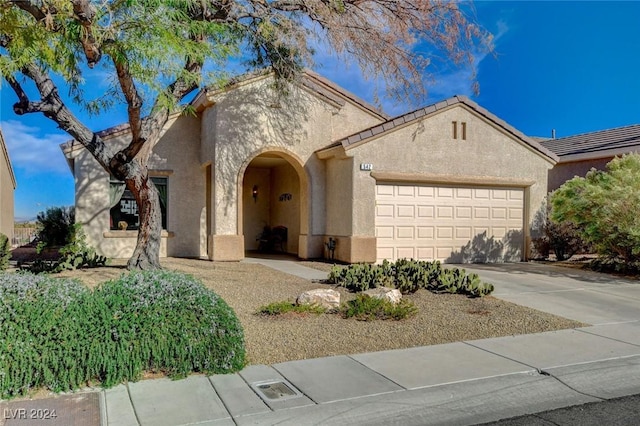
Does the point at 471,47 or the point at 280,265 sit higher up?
the point at 471,47

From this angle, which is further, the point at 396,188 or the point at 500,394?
the point at 396,188

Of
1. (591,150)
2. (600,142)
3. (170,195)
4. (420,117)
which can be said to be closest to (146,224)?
(170,195)

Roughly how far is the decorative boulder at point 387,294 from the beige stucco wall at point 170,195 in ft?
27.5

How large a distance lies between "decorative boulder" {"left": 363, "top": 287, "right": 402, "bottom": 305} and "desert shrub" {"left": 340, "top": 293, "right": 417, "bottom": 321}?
272mm

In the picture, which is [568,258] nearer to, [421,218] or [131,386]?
[421,218]

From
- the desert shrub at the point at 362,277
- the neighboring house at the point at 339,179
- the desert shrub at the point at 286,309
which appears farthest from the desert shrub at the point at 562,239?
the desert shrub at the point at 286,309

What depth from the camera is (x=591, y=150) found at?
19562mm

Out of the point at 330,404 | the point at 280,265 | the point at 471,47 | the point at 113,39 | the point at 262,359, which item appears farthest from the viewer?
the point at 280,265

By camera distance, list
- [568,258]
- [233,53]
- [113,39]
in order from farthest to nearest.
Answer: [568,258], [233,53], [113,39]

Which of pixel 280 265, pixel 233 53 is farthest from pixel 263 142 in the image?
pixel 233 53

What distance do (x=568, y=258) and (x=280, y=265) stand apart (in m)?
9.53

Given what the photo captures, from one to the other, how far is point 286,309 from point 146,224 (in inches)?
204

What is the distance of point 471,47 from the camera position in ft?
39.3

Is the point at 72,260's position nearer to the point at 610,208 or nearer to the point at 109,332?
the point at 109,332
